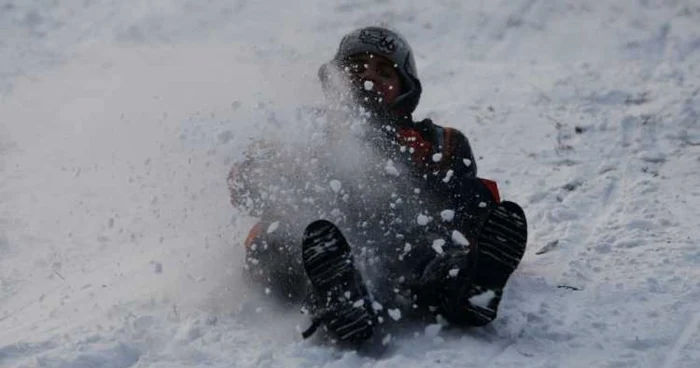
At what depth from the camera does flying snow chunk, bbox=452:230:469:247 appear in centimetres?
410

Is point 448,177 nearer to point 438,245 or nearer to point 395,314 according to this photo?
point 438,245

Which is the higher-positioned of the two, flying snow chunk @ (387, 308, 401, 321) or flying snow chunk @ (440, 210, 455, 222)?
flying snow chunk @ (440, 210, 455, 222)

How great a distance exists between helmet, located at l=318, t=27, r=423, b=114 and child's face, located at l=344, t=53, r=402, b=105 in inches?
1.0

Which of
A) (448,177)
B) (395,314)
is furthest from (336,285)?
(448,177)

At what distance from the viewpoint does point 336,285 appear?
3.71m

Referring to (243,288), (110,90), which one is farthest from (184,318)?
(110,90)

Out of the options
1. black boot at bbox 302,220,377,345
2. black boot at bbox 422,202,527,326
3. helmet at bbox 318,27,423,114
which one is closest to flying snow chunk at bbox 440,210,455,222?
black boot at bbox 422,202,527,326

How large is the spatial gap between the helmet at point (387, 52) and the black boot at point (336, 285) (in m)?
1.46

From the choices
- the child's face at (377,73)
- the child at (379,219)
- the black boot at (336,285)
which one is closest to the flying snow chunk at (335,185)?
the child at (379,219)

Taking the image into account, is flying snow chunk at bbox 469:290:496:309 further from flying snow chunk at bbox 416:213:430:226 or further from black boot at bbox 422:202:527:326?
flying snow chunk at bbox 416:213:430:226

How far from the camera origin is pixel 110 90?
8445mm

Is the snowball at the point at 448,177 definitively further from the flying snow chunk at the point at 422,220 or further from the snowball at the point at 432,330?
the snowball at the point at 432,330

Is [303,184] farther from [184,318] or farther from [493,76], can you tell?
[493,76]

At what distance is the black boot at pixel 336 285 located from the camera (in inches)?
145
